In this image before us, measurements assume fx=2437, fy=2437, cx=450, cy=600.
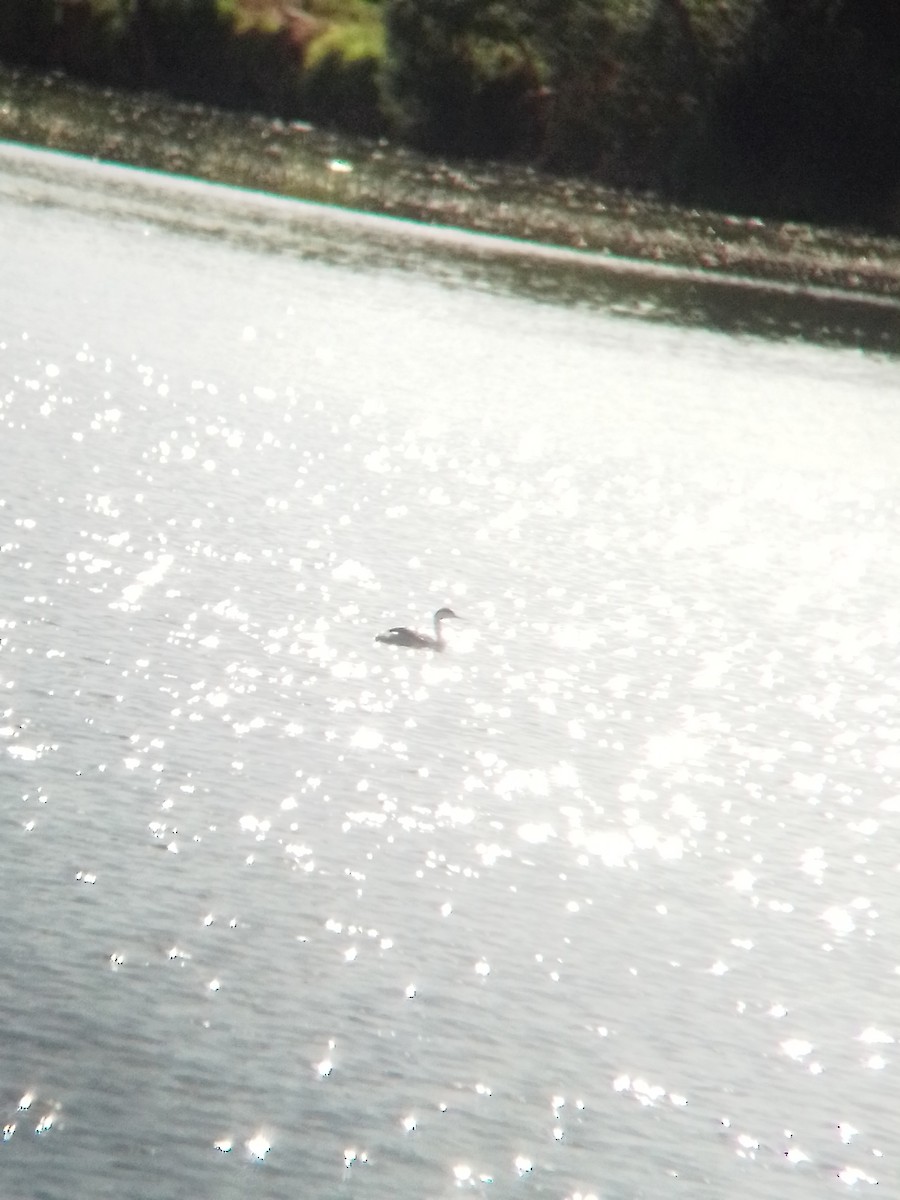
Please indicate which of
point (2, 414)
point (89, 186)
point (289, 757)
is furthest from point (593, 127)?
point (289, 757)

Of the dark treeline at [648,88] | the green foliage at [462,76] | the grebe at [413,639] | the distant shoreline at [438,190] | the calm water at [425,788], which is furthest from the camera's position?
the green foliage at [462,76]

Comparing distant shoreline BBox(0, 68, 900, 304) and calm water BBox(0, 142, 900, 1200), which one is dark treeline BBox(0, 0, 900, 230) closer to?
distant shoreline BBox(0, 68, 900, 304)

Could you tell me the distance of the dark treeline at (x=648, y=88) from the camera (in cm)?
8319

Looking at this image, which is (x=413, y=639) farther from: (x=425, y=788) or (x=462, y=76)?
(x=462, y=76)

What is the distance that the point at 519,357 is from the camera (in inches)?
1807

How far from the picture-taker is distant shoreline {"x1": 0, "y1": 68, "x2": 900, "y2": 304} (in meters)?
66.1

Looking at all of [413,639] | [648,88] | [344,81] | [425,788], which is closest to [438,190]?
[648,88]

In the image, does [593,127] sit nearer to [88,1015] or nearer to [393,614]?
[393,614]

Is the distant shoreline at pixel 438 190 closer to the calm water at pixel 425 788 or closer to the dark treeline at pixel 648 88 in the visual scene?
the dark treeline at pixel 648 88

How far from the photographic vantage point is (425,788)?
65.1ft

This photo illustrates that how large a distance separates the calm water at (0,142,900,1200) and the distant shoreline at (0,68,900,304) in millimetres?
24585

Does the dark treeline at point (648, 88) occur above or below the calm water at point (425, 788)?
below

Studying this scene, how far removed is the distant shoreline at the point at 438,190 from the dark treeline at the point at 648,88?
7.18 feet

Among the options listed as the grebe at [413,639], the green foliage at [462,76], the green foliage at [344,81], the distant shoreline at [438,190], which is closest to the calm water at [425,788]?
the grebe at [413,639]
